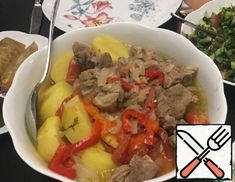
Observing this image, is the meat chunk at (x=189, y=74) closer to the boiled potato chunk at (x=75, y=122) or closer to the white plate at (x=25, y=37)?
the boiled potato chunk at (x=75, y=122)

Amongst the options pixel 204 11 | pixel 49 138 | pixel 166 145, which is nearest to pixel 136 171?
pixel 166 145

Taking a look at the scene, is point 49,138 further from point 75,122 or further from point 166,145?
point 166,145

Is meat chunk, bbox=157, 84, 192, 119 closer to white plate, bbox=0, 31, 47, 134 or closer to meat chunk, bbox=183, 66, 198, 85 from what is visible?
meat chunk, bbox=183, 66, 198, 85

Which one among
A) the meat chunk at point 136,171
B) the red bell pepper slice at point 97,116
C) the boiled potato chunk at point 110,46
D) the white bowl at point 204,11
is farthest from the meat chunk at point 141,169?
the white bowl at point 204,11

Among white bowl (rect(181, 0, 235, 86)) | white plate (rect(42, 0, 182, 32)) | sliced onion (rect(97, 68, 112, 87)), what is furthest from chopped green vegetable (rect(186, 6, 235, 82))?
sliced onion (rect(97, 68, 112, 87))

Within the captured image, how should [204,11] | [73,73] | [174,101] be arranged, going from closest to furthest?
[174,101] < [73,73] < [204,11]

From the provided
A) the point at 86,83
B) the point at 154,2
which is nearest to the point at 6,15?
the point at 154,2

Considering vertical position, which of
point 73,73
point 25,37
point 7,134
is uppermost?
point 73,73

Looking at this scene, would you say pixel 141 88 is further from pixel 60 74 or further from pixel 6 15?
pixel 6 15
